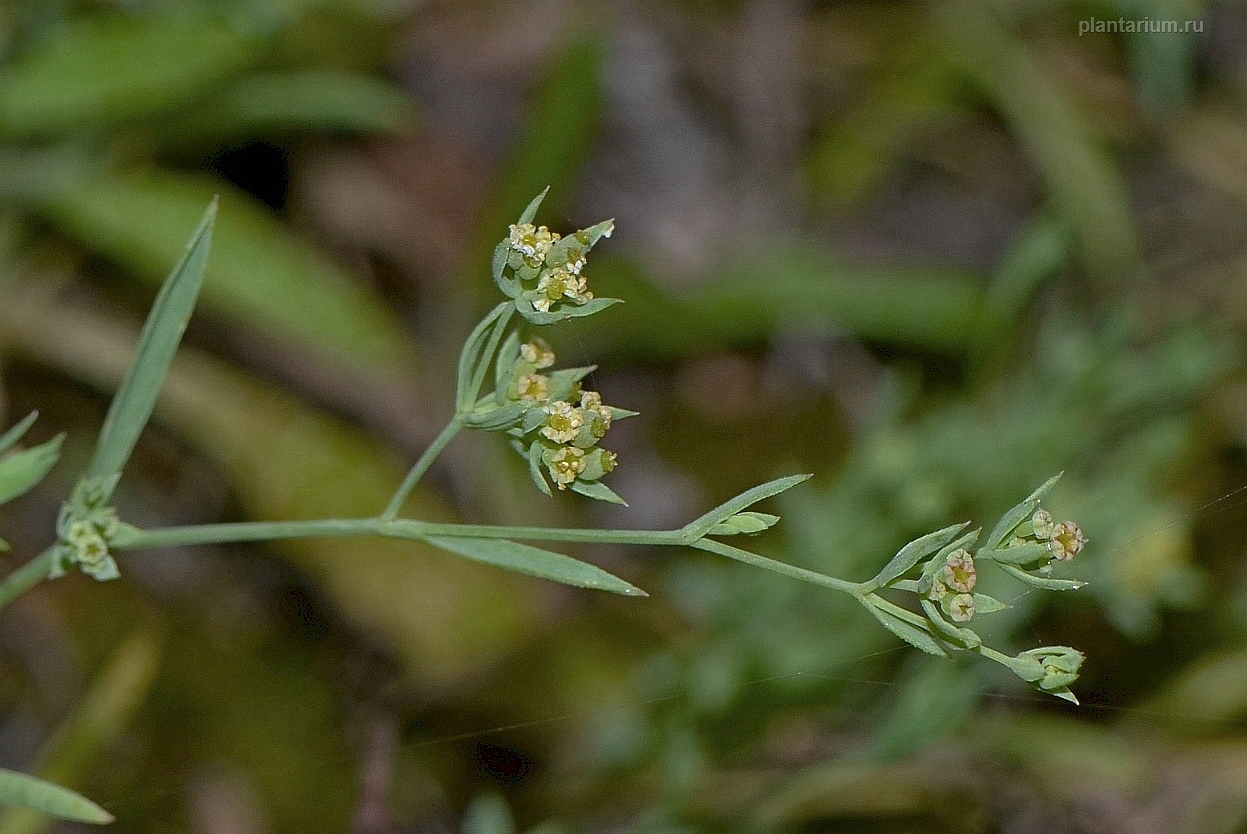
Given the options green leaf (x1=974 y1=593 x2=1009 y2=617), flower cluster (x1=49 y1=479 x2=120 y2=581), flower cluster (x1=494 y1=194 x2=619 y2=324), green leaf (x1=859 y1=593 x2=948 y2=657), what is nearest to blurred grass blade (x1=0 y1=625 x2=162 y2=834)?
flower cluster (x1=49 y1=479 x2=120 y2=581)

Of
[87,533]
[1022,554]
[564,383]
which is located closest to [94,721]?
[87,533]

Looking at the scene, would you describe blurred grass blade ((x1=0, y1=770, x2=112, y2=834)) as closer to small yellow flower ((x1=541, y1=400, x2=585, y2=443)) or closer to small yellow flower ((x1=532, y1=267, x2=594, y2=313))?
small yellow flower ((x1=541, y1=400, x2=585, y2=443))

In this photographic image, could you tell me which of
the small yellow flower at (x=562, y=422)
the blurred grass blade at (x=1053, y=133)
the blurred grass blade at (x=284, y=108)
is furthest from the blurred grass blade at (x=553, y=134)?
the small yellow flower at (x=562, y=422)

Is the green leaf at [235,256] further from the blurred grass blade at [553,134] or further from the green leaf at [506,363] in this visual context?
the green leaf at [506,363]

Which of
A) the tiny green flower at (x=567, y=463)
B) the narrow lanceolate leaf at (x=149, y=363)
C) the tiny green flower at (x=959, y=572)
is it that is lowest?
the tiny green flower at (x=959, y=572)

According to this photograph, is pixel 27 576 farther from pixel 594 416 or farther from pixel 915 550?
pixel 915 550
